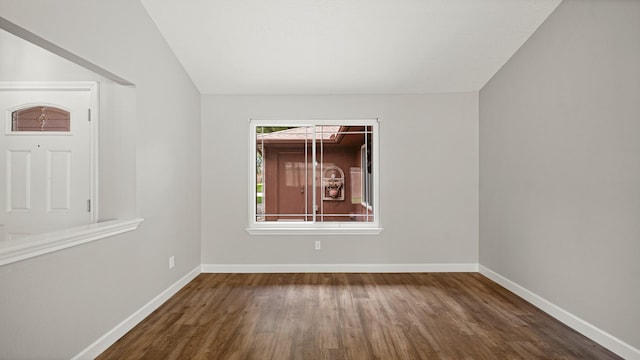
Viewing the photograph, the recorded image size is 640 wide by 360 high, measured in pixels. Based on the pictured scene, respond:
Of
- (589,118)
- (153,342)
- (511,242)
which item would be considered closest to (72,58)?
(153,342)

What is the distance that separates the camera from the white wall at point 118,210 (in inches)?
75.8

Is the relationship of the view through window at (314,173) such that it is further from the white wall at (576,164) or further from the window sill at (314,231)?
the white wall at (576,164)

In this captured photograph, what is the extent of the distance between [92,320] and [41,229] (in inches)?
44.3

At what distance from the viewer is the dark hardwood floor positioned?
99.4 inches

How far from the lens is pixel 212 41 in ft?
12.2

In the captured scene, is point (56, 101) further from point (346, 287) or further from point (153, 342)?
point (346, 287)

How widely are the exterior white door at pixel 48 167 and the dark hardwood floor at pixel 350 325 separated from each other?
1.22 meters

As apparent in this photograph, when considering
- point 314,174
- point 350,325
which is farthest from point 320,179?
point 350,325

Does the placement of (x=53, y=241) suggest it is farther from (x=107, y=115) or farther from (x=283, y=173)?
(x=283, y=173)

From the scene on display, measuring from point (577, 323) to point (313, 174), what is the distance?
128 inches

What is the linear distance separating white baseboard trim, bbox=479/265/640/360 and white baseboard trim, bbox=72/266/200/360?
367 cm

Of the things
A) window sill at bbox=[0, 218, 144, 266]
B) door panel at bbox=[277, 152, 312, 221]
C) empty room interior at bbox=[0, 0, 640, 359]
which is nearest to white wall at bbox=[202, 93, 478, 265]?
empty room interior at bbox=[0, 0, 640, 359]

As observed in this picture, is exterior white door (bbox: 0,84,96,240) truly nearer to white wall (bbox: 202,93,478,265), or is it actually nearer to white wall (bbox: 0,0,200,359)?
white wall (bbox: 0,0,200,359)

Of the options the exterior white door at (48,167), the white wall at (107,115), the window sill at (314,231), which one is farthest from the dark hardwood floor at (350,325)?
the exterior white door at (48,167)
